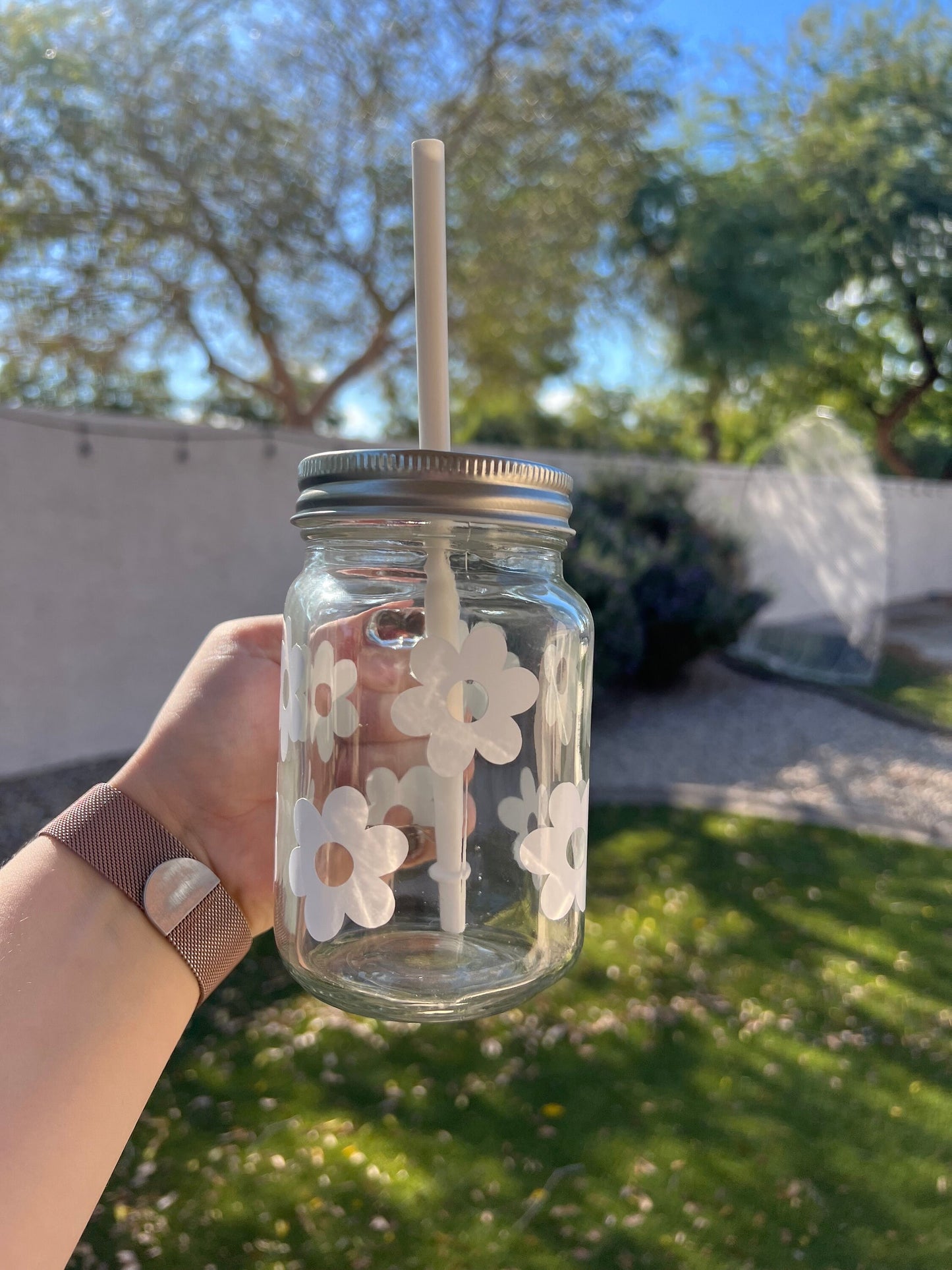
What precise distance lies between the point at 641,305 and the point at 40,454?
9371 millimetres

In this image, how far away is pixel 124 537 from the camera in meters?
6.25

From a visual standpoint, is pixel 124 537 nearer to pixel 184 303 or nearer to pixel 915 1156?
pixel 184 303

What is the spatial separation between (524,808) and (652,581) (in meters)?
6.68

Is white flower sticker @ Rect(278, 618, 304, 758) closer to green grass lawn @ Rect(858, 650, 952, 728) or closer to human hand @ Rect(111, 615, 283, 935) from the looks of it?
human hand @ Rect(111, 615, 283, 935)

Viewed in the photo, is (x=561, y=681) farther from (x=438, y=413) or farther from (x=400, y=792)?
(x=438, y=413)

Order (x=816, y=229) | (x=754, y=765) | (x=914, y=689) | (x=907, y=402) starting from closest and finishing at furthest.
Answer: (x=754, y=765) < (x=914, y=689) < (x=816, y=229) < (x=907, y=402)

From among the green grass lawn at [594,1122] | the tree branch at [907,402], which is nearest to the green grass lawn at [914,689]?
the green grass lawn at [594,1122]

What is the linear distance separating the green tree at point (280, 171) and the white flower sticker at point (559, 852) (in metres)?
8.59

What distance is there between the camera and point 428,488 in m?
1.02

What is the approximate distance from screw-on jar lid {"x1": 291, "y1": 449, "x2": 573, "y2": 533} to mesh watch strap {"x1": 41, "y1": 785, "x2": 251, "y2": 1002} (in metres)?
0.59

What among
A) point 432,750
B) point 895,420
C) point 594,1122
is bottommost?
point 594,1122

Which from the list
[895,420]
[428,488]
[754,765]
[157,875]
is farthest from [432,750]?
[895,420]

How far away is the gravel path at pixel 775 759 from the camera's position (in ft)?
19.5

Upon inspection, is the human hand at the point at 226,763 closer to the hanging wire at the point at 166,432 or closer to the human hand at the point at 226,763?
the human hand at the point at 226,763
